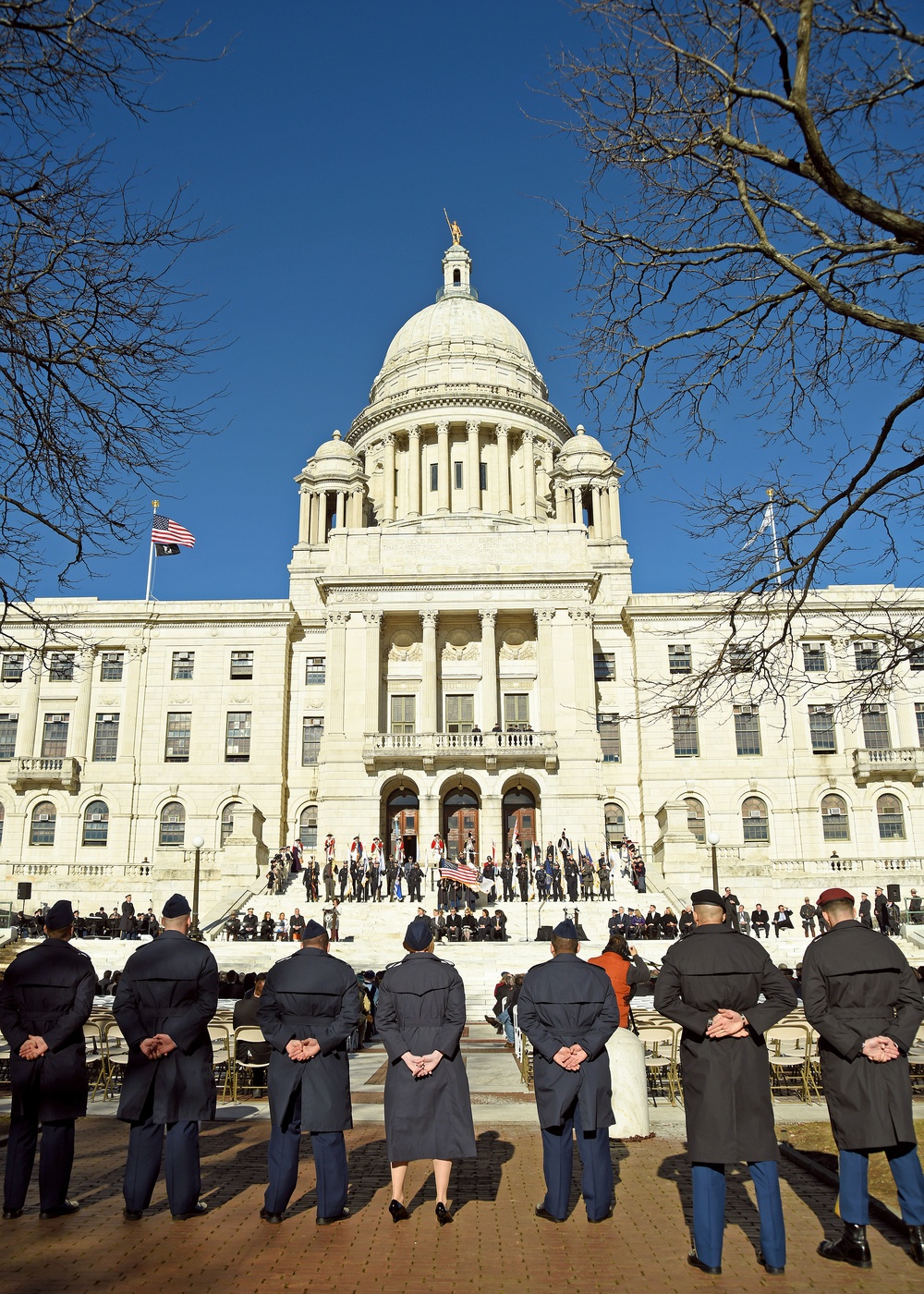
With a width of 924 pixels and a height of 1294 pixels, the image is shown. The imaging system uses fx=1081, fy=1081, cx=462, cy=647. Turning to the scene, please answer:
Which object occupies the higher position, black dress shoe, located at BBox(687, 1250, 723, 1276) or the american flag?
the american flag

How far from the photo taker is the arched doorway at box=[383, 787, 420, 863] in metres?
48.0

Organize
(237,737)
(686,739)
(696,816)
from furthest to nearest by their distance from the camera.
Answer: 1. (237,737)
2. (686,739)
3. (696,816)

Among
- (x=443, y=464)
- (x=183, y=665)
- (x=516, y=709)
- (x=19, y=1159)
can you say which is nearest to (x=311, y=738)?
(x=183, y=665)

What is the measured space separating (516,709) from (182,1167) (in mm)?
43174

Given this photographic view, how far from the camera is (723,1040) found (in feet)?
23.5

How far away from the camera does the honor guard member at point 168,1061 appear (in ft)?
25.3

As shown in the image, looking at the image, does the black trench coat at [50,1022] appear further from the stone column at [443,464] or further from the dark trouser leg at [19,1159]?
the stone column at [443,464]

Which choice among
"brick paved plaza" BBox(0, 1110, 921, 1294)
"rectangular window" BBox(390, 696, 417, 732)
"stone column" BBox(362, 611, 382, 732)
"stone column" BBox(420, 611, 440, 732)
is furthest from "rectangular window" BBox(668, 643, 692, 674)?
"brick paved plaza" BBox(0, 1110, 921, 1294)

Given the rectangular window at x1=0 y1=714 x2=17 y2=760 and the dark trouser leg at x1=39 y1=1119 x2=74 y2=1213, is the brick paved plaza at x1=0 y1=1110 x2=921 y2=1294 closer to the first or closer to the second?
the dark trouser leg at x1=39 y1=1119 x2=74 y2=1213

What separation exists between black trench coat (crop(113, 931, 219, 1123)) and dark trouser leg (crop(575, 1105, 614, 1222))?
2.74m

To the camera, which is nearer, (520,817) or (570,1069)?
(570,1069)

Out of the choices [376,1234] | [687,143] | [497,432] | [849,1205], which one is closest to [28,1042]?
[376,1234]

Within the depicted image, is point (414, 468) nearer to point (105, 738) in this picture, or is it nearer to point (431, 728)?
point (431, 728)

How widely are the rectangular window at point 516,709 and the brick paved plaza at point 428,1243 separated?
40866 mm
